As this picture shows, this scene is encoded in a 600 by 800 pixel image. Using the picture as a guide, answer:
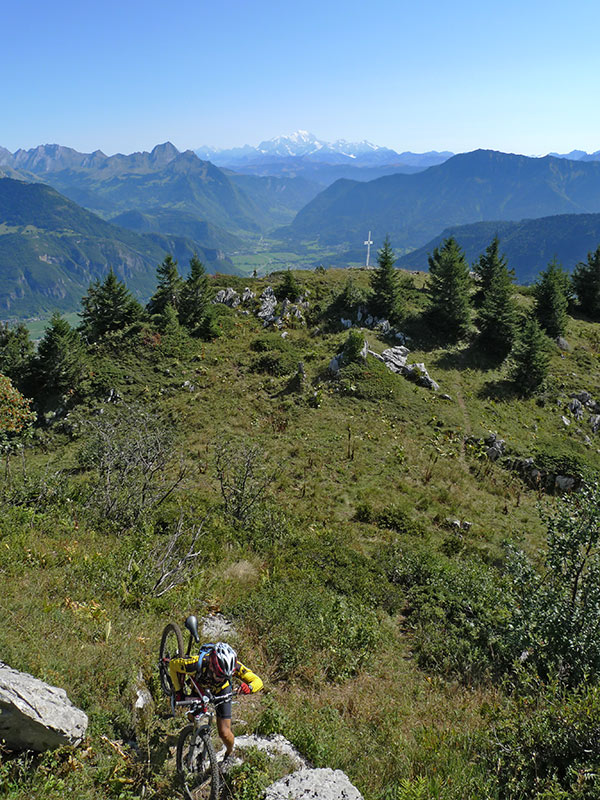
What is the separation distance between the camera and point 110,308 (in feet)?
116

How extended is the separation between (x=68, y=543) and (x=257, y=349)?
25000 millimetres

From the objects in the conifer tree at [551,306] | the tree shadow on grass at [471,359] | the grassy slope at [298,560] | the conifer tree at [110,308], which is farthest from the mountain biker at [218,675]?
the conifer tree at [551,306]

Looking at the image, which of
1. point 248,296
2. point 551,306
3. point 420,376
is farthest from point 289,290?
point 551,306

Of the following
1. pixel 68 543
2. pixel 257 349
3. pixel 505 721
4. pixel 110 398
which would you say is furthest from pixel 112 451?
pixel 257 349

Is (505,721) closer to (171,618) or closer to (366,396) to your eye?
(171,618)

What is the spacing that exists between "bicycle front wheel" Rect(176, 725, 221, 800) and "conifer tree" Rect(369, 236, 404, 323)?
1330 inches

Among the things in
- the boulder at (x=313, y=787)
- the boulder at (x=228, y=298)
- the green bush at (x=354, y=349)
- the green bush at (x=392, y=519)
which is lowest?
the green bush at (x=392, y=519)

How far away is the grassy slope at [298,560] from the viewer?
541cm

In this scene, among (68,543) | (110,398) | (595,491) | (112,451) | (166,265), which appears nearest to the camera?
(595,491)

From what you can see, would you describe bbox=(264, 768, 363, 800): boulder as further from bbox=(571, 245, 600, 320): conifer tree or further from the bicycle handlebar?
bbox=(571, 245, 600, 320): conifer tree

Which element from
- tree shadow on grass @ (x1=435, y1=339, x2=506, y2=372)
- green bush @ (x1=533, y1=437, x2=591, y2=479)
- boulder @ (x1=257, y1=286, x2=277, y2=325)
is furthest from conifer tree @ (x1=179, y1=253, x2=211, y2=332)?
green bush @ (x1=533, y1=437, x2=591, y2=479)

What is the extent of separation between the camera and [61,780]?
13.9ft

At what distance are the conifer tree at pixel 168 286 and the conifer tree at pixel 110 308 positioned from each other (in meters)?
2.08

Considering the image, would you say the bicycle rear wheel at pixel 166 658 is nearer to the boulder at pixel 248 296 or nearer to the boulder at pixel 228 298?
the boulder at pixel 228 298
